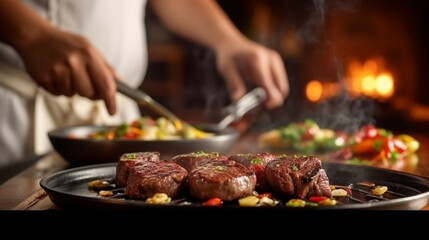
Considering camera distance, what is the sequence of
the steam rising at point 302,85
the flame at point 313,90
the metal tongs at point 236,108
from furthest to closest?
the flame at point 313,90 → the steam rising at point 302,85 → the metal tongs at point 236,108

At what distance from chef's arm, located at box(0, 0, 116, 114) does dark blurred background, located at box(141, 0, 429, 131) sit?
4.41m

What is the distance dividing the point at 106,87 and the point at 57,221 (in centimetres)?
117

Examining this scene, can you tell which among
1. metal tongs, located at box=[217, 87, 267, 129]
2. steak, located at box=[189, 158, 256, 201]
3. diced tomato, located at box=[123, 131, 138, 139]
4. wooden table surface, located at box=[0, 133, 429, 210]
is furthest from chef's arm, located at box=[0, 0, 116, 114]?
steak, located at box=[189, 158, 256, 201]

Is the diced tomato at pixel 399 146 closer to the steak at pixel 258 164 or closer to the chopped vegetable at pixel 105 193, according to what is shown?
the steak at pixel 258 164

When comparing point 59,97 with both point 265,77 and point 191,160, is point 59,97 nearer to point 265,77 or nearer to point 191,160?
point 265,77

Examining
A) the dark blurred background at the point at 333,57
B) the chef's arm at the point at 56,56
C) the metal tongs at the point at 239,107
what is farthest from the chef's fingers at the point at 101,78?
the dark blurred background at the point at 333,57

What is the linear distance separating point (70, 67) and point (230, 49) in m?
1.33

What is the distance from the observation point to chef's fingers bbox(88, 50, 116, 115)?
254 centimetres

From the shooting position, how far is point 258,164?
183 cm

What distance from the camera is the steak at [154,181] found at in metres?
1.64

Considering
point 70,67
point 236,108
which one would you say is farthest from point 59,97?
point 236,108

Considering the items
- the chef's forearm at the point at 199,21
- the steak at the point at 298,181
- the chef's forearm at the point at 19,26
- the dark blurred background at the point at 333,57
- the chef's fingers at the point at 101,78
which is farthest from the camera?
the dark blurred background at the point at 333,57

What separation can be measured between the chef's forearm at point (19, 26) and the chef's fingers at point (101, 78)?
293 mm

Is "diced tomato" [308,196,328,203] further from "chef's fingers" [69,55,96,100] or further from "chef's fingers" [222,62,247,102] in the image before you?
"chef's fingers" [222,62,247,102]
